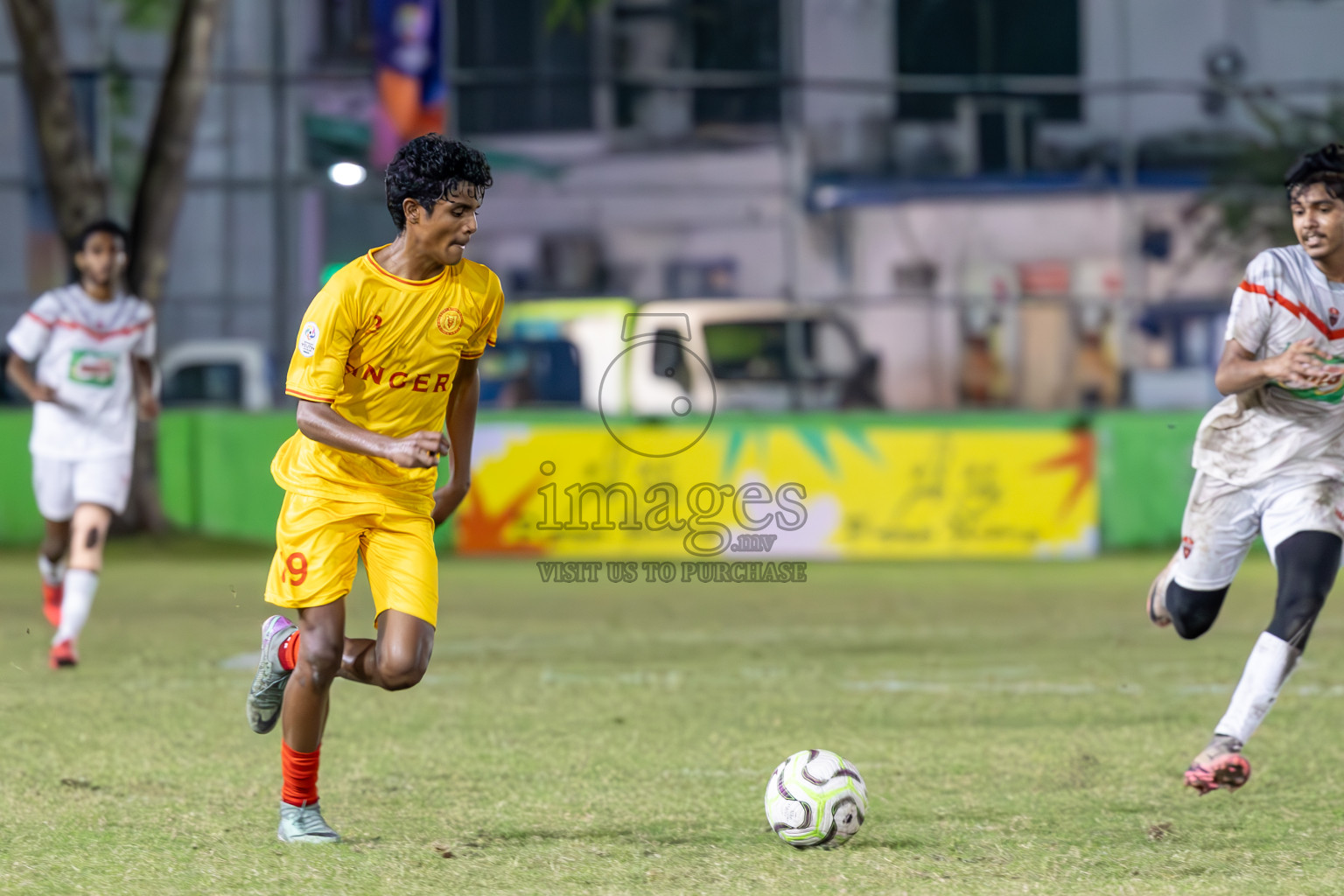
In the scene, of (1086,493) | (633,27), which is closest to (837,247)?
(633,27)

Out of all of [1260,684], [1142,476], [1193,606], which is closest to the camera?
[1260,684]

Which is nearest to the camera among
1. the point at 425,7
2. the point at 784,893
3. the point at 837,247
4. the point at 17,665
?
the point at 784,893

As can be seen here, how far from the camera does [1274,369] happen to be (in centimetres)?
524

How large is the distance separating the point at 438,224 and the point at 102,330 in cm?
450

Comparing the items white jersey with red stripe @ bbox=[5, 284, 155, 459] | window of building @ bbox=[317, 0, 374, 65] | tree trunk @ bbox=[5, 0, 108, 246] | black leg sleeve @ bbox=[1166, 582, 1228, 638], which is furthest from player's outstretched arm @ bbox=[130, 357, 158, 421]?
window of building @ bbox=[317, 0, 374, 65]

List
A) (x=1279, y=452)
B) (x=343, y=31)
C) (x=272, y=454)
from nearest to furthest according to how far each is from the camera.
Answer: (x=1279, y=452) < (x=272, y=454) < (x=343, y=31)

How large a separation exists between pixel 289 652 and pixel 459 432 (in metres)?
0.77

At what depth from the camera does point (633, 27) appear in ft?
88.3

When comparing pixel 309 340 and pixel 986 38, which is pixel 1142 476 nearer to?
pixel 309 340

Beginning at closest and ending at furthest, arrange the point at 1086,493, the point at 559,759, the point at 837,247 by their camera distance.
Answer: the point at 559,759, the point at 1086,493, the point at 837,247

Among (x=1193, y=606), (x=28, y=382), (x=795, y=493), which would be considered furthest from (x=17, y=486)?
(x=1193, y=606)

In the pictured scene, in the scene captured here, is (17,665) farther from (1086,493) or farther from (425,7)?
(425,7)

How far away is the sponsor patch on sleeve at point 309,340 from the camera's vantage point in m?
4.70

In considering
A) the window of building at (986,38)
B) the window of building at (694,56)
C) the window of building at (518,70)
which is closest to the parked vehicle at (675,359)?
the window of building at (694,56)
